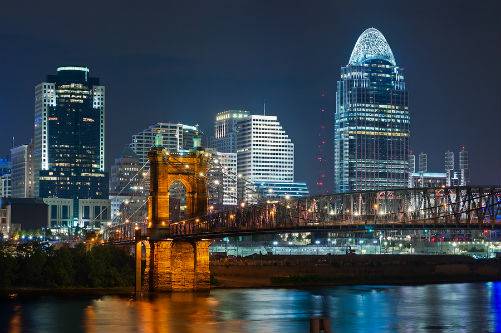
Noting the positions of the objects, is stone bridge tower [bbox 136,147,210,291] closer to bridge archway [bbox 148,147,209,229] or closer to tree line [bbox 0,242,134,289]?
bridge archway [bbox 148,147,209,229]

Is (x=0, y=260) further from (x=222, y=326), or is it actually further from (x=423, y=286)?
(x=423, y=286)

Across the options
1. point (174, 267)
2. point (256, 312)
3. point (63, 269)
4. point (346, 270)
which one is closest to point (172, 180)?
point (174, 267)

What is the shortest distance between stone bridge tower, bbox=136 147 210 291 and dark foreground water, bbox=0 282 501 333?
8.56ft

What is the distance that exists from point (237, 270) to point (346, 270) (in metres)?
16.1

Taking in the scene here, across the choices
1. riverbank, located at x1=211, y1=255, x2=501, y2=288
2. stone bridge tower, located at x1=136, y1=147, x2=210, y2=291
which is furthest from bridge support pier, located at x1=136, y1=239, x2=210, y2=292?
riverbank, located at x1=211, y1=255, x2=501, y2=288

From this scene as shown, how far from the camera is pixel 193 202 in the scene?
110312mm

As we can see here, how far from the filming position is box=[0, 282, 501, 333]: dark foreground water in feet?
248

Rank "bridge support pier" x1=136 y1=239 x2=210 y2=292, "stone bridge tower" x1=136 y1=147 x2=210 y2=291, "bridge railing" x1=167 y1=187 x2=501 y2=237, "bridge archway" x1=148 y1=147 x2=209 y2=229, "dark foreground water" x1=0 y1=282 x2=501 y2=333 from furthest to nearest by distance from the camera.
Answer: "bridge archway" x1=148 y1=147 x2=209 y2=229 → "stone bridge tower" x1=136 y1=147 x2=210 y2=291 → "bridge support pier" x1=136 y1=239 x2=210 y2=292 → "bridge railing" x1=167 y1=187 x2=501 y2=237 → "dark foreground water" x1=0 y1=282 x2=501 y2=333

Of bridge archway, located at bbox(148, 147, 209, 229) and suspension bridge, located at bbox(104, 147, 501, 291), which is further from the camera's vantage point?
bridge archway, located at bbox(148, 147, 209, 229)

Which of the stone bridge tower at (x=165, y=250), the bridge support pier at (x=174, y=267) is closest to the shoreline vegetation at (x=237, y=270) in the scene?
the bridge support pier at (x=174, y=267)

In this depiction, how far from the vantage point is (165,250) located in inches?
3974

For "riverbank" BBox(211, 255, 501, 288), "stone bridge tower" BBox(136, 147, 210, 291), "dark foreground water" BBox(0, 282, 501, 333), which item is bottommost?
"dark foreground water" BBox(0, 282, 501, 333)

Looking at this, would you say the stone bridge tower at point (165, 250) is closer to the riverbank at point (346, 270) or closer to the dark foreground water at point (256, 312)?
the dark foreground water at point (256, 312)

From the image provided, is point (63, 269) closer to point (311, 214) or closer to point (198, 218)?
point (198, 218)
